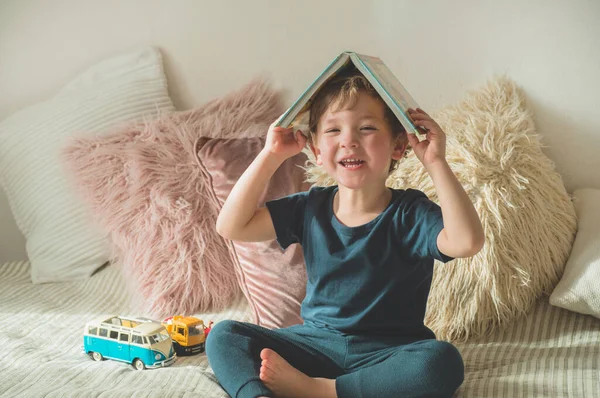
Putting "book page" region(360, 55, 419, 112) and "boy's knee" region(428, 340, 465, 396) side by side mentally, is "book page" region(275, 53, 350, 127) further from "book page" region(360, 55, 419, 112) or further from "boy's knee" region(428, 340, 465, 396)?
"boy's knee" region(428, 340, 465, 396)

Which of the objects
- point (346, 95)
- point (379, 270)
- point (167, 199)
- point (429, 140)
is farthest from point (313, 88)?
point (167, 199)

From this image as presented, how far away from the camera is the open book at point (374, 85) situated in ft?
3.47

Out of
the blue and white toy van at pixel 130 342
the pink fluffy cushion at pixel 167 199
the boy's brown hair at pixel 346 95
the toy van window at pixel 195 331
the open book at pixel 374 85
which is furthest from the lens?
the pink fluffy cushion at pixel 167 199

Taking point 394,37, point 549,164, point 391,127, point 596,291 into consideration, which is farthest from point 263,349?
point 394,37

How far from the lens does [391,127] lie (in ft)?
3.90

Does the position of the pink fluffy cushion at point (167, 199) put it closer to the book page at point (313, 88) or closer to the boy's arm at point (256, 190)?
the boy's arm at point (256, 190)

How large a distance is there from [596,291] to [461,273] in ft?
0.85

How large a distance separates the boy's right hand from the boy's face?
73 mm

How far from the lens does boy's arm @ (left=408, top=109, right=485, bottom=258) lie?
107cm

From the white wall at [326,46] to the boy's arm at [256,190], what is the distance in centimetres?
64

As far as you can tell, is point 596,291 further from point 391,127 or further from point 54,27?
point 54,27

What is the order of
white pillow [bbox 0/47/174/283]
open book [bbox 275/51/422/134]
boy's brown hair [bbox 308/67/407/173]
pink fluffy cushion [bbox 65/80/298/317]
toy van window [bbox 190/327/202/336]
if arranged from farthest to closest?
white pillow [bbox 0/47/174/283] → pink fluffy cushion [bbox 65/80/298/317] → toy van window [bbox 190/327/202/336] → boy's brown hair [bbox 308/67/407/173] → open book [bbox 275/51/422/134]

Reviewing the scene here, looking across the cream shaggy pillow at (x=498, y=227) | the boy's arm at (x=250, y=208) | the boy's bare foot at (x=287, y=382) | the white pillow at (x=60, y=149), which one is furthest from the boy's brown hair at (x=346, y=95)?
the white pillow at (x=60, y=149)

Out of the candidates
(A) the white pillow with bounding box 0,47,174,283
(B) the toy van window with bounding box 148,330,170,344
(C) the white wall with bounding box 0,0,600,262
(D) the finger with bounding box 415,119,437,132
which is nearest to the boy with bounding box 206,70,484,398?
(D) the finger with bounding box 415,119,437,132
